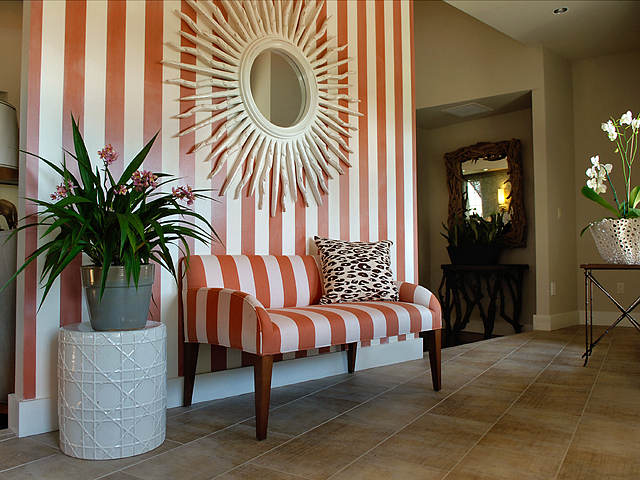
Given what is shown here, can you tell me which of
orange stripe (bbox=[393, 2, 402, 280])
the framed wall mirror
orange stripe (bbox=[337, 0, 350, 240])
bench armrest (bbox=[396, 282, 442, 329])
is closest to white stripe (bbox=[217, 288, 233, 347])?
bench armrest (bbox=[396, 282, 442, 329])

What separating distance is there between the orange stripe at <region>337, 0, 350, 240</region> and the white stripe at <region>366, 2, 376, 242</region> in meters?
0.20

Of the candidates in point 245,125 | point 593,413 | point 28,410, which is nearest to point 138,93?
Answer: point 245,125

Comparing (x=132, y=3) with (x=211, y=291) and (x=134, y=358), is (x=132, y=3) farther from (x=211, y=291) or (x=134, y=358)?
(x=134, y=358)

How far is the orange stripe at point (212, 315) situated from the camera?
7.38ft

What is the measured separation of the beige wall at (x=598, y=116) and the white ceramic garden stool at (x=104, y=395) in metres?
4.89

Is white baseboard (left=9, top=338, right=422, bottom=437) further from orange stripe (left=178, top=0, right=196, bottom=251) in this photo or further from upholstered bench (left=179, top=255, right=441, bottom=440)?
orange stripe (left=178, top=0, right=196, bottom=251)

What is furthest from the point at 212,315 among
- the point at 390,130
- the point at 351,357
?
the point at 390,130

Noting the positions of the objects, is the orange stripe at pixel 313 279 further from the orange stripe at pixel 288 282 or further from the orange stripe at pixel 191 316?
the orange stripe at pixel 191 316

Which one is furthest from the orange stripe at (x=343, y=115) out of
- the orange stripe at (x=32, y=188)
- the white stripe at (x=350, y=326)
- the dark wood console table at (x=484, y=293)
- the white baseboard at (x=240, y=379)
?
the dark wood console table at (x=484, y=293)

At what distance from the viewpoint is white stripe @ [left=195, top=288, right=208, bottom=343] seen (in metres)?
2.31

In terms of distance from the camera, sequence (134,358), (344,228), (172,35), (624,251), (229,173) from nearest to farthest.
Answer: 1. (134,358)
2. (172,35)
3. (229,173)
4. (624,251)
5. (344,228)

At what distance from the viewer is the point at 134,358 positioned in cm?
189

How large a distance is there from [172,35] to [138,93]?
0.35m

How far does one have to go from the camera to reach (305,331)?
215cm
